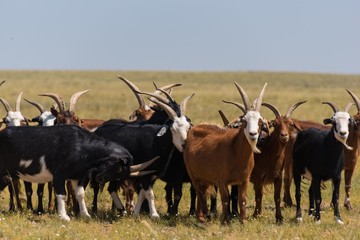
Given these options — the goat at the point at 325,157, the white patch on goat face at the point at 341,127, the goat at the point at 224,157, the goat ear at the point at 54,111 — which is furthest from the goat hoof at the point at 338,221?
the goat ear at the point at 54,111

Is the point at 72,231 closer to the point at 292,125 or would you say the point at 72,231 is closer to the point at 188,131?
the point at 188,131

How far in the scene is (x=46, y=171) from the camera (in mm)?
11664

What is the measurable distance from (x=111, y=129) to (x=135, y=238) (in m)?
3.46

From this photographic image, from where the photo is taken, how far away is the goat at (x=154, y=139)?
12320mm

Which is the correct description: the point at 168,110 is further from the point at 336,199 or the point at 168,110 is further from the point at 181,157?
the point at 336,199

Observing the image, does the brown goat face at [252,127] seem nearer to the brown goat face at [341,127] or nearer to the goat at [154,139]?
the brown goat face at [341,127]

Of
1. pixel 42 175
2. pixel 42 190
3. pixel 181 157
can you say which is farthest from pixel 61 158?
pixel 181 157

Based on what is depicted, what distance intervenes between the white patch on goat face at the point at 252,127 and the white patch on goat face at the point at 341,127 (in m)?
1.68

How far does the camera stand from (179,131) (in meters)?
12.3

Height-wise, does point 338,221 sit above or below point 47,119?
below

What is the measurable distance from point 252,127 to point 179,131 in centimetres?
201

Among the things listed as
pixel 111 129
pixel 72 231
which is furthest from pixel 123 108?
pixel 72 231

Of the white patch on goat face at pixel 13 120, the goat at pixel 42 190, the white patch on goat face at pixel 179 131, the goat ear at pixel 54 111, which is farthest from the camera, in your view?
the white patch on goat face at pixel 13 120

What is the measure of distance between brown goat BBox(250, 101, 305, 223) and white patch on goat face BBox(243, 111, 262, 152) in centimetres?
95
